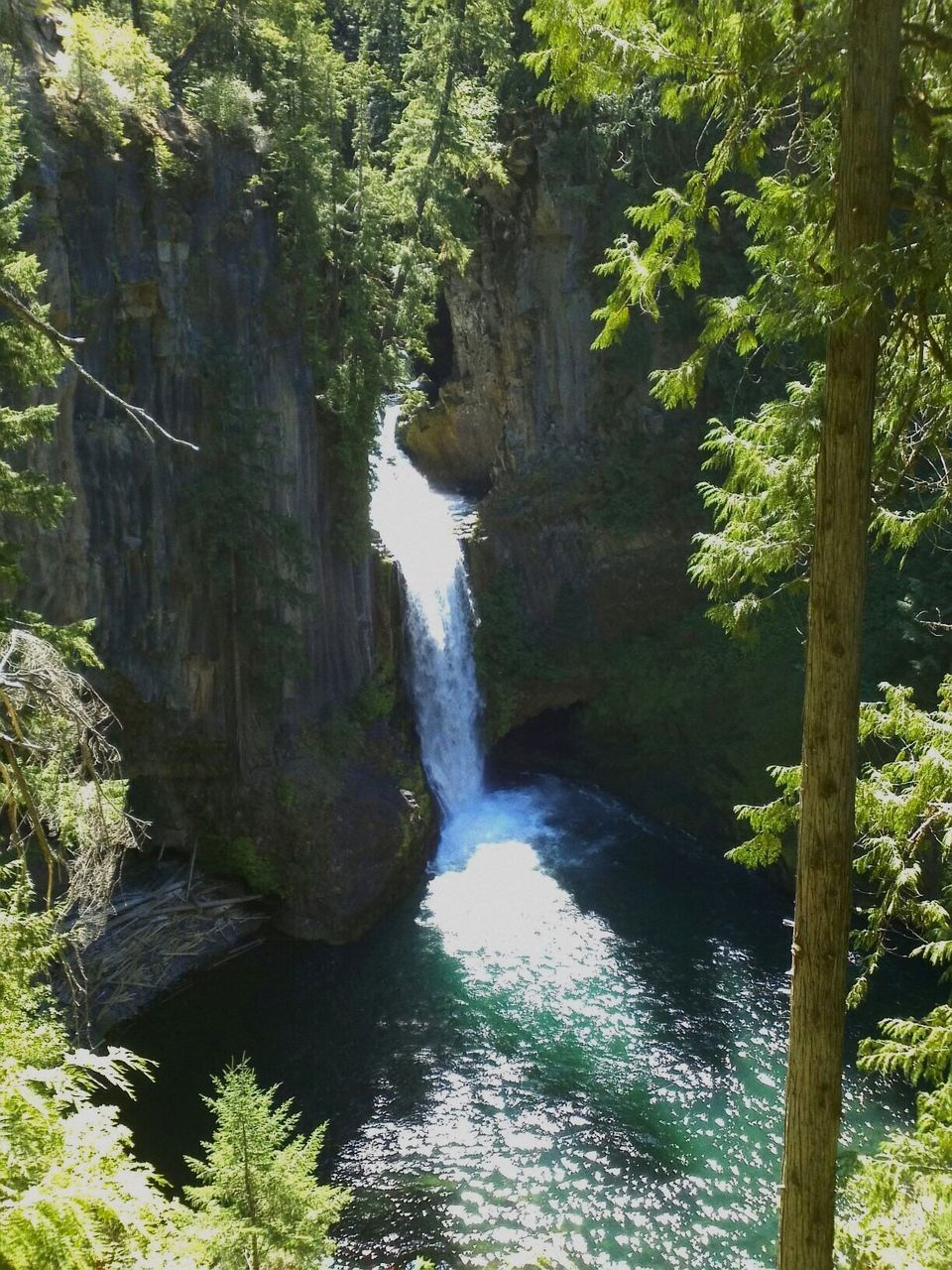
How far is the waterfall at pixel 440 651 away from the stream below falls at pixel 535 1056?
1.59 meters

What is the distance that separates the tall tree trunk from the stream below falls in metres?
6.38

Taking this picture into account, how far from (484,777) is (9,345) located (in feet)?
51.6

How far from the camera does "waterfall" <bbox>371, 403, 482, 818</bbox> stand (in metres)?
20.4

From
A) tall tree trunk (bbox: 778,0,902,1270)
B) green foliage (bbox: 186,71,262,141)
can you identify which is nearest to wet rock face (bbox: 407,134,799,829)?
green foliage (bbox: 186,71,262,141)

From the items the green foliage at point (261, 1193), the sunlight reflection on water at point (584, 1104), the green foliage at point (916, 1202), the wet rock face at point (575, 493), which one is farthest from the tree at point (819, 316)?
the wet rock face at point (575, 493)

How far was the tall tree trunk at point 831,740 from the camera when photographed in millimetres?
4273

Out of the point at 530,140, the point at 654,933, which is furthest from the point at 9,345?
the point at 530,140

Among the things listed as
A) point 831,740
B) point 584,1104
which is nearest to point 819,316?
point 831,740

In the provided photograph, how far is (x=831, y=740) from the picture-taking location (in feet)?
14.7

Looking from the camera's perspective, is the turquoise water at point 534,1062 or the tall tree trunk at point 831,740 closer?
the tall tree trunk at point 831,740

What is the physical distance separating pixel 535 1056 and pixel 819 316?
11429 mm

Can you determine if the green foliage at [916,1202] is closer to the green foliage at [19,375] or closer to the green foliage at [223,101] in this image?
the green foliage at [19,375]

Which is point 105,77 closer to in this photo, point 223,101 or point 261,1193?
point 223,101

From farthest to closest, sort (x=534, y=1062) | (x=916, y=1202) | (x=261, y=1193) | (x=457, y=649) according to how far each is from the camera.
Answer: (x=457, y=649) → (x=534, y=1062) → (x=261, y=1193) → (x=916, y=1202)
